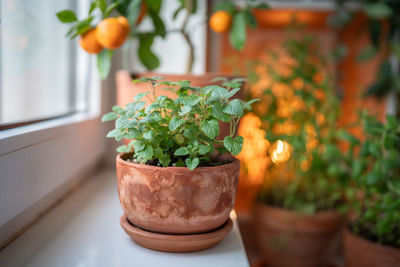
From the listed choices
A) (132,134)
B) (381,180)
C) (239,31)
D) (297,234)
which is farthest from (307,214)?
(132,134)

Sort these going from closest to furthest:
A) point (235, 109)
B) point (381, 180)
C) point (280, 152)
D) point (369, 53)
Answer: point (235, 109) < point (381, 180) < point (280, 152) < point (369, 53)

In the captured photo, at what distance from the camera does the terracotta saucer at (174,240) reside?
1.87 feet

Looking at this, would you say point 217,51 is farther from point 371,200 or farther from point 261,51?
point 371,200

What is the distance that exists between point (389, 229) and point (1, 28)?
1.21m

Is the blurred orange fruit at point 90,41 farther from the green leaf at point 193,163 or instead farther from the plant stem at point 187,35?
the green leaf at point 193,163

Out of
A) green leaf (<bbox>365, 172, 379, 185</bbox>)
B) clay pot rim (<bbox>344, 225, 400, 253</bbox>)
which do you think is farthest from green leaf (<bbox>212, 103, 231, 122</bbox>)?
clay pot rim (<bbox>344, 225, 400, 253</bbox>)

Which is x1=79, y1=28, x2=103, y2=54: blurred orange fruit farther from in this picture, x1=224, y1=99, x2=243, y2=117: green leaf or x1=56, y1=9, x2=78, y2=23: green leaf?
x1=224, y1=99, x2=243, y2=117: green leaf

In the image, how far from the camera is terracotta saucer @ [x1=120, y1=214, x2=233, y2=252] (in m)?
0.57

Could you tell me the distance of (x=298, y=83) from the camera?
150 centimetres

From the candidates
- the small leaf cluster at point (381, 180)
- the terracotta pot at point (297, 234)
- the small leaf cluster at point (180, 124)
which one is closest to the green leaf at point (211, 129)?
the small leaf cluster at point (180, 124)

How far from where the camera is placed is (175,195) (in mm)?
545

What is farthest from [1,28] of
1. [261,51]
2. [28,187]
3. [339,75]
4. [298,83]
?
[339,75]

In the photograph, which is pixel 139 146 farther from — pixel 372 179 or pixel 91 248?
pixel 372 179

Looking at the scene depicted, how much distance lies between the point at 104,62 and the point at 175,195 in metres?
0.45
